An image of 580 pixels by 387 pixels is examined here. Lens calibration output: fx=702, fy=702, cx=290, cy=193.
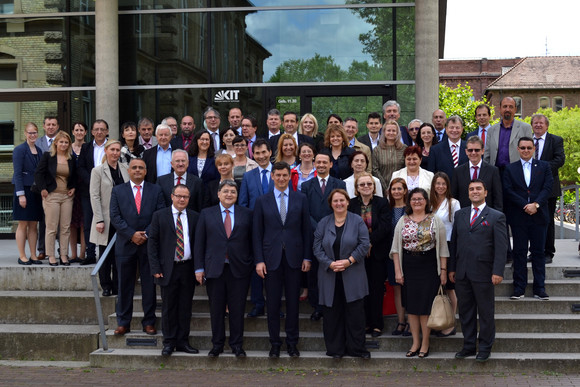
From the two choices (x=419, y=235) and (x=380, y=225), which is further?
(x=380, y=225)

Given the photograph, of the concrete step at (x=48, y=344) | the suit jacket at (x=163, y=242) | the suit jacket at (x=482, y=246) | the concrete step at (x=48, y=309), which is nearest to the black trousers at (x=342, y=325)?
the suit jacket at (x=482, y=246)

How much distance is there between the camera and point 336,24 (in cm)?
1376

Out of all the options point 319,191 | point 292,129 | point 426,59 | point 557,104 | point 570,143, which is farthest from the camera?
point 557,104

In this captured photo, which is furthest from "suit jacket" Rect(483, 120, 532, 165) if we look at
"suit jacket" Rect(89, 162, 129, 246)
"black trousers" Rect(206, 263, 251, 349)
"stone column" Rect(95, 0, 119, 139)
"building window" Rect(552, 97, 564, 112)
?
"building window" Rect(552, 97, 564, 112)

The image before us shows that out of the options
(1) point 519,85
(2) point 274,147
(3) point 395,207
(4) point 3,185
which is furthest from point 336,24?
(1) point 519,85

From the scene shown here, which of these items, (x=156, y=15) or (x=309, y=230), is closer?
(x=309, y=230)

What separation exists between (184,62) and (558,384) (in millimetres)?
9484

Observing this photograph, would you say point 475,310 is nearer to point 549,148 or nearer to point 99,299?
point 549,148

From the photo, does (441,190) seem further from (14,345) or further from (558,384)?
(14,345)

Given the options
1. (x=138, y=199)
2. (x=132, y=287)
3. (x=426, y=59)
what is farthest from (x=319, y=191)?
(x=426, y=59)

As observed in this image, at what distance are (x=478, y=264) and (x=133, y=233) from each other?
4025mm

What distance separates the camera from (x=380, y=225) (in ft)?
26.5

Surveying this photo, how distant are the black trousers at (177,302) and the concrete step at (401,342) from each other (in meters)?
0.34

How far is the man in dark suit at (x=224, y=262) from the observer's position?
26.3 ft
